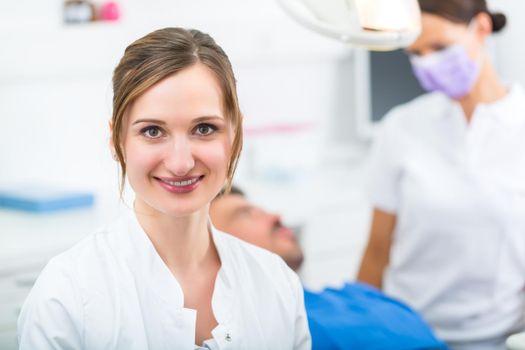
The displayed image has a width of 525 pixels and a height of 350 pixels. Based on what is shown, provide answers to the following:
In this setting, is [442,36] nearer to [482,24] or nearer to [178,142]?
[482,24]

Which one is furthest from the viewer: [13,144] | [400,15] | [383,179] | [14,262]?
[13,144]

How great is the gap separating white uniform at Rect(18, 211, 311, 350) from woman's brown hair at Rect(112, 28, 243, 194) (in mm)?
82

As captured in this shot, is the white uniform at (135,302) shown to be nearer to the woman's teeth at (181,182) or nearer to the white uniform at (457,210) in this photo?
the woman's teeth at (181,182)

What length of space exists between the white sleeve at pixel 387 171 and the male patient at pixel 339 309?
0.40m

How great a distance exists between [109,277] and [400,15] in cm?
49

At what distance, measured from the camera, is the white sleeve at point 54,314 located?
2.80 feet

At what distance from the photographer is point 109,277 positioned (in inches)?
35.3

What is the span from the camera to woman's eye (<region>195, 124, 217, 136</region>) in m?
0.88

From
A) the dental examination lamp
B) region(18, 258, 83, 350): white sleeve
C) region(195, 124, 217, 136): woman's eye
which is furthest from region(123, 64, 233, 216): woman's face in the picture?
the dental examination lamp

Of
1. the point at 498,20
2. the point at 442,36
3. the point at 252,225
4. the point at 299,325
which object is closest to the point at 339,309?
the point at 252,225

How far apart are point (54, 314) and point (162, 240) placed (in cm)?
13

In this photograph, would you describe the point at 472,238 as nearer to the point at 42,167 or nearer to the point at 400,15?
the point at 400,15

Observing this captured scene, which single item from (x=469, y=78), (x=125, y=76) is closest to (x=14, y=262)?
(x=125, y=76)

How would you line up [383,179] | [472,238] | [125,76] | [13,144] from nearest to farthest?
[125,76]
[472,238]
[383,179]
[13,144]
